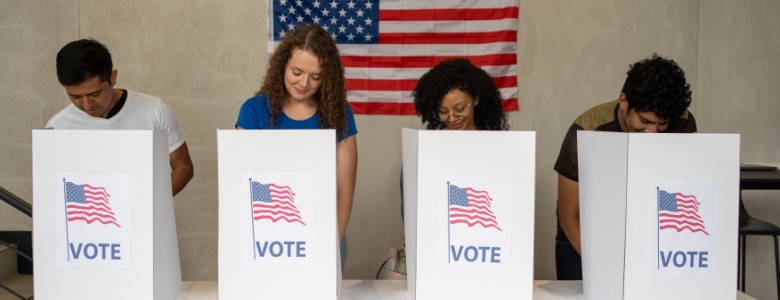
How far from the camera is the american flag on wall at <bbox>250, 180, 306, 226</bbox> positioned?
1363mm

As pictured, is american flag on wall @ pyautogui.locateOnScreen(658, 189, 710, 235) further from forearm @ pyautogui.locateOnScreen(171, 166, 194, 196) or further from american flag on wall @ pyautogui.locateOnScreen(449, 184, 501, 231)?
forearm @ pyautogui.locateOnScreen(171, 166, 194, 196)

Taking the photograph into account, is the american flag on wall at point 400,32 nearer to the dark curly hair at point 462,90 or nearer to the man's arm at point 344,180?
the dark curly hair at point 462,90

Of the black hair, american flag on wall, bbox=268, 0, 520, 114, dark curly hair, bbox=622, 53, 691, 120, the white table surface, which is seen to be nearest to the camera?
the white table surface

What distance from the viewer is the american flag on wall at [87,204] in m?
1.36

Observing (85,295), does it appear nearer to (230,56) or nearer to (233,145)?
(233,145)

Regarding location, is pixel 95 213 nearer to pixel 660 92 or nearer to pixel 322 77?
pixel 322 77

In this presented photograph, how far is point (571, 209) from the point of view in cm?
183

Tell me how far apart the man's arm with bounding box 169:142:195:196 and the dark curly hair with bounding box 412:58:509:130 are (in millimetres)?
847

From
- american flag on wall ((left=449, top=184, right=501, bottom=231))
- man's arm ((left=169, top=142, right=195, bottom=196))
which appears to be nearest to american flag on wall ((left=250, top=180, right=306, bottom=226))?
american flag on wall ((left=449, top=184, right=501, bottom=231))

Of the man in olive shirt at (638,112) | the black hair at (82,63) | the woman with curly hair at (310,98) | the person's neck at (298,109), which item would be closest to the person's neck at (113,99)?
the black hair at (82,63)

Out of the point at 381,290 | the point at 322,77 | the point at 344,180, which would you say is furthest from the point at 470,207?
the point at 322,77

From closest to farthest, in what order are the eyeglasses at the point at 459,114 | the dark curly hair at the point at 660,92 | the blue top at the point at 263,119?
the dark curly hair at the point at 660,92 → the blue top at the point at 263,119 → the eyeglasses at the point at 459,114

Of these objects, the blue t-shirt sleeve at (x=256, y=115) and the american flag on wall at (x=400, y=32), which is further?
the american flag on wall at (x=400, y=32)

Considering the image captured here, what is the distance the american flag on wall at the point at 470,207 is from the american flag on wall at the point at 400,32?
2269 mm
